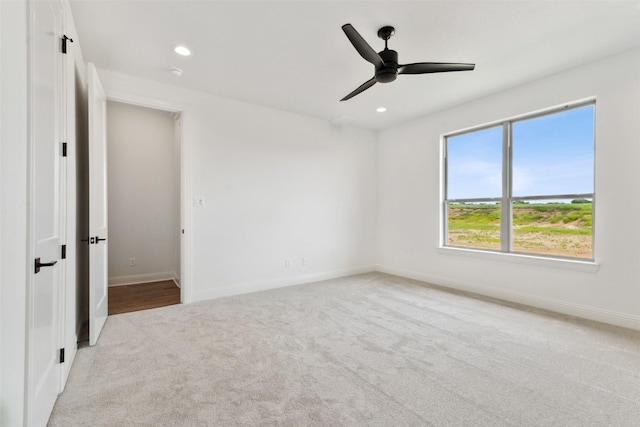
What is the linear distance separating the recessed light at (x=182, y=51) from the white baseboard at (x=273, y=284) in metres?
2.74

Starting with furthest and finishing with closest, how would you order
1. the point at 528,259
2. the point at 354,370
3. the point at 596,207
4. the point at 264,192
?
the point at 264,192 < the point at 528,259 < the point at 596,207 < the point at 354,370

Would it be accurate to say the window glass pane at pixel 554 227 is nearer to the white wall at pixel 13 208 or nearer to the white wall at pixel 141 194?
the white wall at pixel 13 208

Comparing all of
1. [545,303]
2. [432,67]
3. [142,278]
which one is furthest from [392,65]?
[142,278]

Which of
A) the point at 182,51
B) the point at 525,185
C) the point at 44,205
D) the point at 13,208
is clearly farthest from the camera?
the point at 525,185

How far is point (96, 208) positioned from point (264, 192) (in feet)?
6.76

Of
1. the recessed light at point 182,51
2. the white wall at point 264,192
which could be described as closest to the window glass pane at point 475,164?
the white wall at point 264,192

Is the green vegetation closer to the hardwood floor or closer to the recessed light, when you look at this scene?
the recessed light

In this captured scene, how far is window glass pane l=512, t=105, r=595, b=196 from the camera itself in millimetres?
3176

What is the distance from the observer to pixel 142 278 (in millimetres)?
4727

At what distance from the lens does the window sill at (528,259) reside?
308 cm

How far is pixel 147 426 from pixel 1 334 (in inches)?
36.4

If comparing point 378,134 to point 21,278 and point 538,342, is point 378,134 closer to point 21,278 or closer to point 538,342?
→ point 538,342

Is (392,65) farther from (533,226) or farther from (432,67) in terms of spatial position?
(533,226)

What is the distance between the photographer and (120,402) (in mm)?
1717
